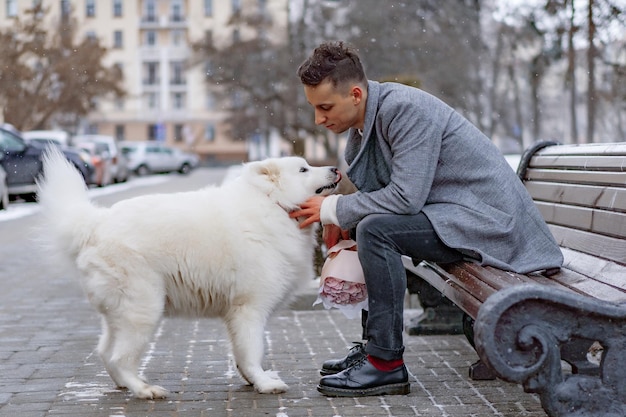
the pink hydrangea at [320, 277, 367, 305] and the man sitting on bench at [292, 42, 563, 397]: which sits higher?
the man sitting on bench at [292, 42, 563, 397]

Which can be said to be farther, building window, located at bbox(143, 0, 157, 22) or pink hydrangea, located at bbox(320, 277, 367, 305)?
building window, located at bbox(143, 0, 157, 22)

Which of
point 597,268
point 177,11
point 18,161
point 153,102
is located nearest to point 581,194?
point 597,268

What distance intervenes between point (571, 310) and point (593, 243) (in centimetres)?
163

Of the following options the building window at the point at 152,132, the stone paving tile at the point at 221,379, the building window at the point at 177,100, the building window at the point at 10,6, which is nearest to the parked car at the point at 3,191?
the stone paving tile at the point at 221,379

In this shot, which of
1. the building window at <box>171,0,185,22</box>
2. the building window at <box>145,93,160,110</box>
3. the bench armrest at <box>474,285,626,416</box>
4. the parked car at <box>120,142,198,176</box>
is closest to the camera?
the bench armrest at <box>474,285,626,416</box>

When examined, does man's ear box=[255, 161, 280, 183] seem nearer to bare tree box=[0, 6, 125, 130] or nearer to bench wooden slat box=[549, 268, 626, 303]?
bench wooden slat box=[549, 268, 626, 303]

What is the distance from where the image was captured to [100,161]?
33406 millimetres

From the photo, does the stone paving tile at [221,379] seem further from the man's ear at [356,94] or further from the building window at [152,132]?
the building window at [152,132]

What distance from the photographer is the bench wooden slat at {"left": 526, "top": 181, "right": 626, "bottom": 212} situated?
4.81 m

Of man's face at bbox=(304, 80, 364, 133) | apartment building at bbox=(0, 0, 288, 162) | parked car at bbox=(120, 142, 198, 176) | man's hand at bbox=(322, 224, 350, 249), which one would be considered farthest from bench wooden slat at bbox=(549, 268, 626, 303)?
apartment building at bbox=(0, 0, 288, 162)

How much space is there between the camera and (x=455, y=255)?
4.66 meters

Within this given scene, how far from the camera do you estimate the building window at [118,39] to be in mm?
101188

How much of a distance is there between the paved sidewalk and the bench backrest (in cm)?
89

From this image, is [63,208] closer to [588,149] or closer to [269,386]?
[269,386]
